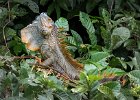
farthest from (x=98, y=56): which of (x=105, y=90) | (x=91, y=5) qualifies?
(x=91, y=5)

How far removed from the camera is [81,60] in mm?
2602

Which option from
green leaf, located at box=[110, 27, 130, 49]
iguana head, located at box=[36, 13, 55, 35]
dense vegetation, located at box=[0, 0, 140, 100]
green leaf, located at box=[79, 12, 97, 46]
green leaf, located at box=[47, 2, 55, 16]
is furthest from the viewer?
green leaf, located at box=[47, 2, 55, 16]

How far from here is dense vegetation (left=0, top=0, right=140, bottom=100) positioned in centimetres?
183

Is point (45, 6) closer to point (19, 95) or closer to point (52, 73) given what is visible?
point (52, 73)

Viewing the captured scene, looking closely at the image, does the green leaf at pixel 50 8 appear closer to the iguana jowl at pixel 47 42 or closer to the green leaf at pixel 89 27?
the green leaf at pixel 89 27

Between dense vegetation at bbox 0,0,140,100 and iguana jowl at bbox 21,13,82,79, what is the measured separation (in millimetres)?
81

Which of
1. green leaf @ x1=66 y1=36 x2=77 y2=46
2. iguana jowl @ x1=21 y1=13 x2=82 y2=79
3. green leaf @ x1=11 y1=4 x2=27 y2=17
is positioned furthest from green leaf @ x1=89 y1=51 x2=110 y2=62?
green leaf @ x1=11 y1=4 x2=27 y2=17

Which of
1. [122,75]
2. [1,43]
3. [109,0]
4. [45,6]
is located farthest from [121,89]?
[45,6]

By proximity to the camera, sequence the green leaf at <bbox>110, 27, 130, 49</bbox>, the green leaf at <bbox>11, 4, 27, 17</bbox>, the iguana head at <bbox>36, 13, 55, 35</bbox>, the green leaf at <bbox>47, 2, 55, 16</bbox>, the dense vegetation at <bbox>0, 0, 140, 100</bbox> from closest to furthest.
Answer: the dense vegetation at <bbox>0, 0, 140, 100</bbox>
the iguana head at <bbox>36, 13, 55, 35</bbox>
the green leaf at <bbox>110, 27, 130, 49</bbox>
the green leaf at <bbox>11, 4, 27, 17</bbox>
the green leaf at <bbox>47, 2, 55, 16</bbox>

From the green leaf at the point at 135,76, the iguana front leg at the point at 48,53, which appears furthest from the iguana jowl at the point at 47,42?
the green leaf at the point at 135,76

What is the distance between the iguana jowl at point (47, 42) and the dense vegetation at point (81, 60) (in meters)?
0.08

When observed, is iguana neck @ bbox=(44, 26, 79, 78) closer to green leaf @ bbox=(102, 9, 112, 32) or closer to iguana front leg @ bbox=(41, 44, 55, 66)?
iguana front leg @ bbox=(41, 44, 55, 66)

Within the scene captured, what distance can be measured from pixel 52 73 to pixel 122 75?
1.14 ft

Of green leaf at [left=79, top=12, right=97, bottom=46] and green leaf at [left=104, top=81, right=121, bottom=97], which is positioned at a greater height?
green leaf at [left=79, top=12, right=97, bottom=46]
